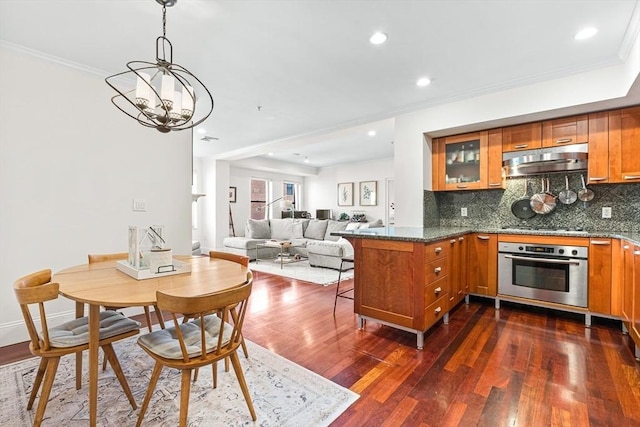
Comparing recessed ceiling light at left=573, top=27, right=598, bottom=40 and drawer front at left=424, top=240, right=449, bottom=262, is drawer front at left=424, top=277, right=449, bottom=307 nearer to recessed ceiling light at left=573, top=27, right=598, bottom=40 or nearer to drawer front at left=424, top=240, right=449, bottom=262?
drawer front at left=424, top=240, right=449, bottom=262

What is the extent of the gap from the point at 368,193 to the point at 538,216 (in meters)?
5.29

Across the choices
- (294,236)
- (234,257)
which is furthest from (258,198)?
(234,257)

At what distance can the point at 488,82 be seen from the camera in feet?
10.4

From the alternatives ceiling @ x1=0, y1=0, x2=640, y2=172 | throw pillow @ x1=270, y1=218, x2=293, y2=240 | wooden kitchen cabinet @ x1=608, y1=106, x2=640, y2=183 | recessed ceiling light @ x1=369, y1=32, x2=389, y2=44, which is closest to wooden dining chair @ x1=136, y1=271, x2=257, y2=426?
ceiling @ x1=0, y1=0, x2=640, y2=172

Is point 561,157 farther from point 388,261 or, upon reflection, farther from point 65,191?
point 65,191

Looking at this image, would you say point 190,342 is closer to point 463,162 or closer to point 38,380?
point 38,380

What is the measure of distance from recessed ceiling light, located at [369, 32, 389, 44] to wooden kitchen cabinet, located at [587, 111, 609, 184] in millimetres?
2350

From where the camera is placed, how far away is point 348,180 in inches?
359

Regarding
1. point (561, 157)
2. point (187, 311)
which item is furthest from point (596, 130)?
point (187, 311)

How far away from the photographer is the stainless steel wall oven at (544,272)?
2902 mm

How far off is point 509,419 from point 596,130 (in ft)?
9.69

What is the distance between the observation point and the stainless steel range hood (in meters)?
3.03

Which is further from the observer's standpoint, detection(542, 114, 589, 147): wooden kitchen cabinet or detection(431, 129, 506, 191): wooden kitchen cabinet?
detection(431, 129, 506, 191): wooden kitchen cabinet

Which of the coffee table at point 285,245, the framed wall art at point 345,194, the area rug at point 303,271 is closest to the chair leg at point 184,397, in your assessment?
the area rug at point 303,271
